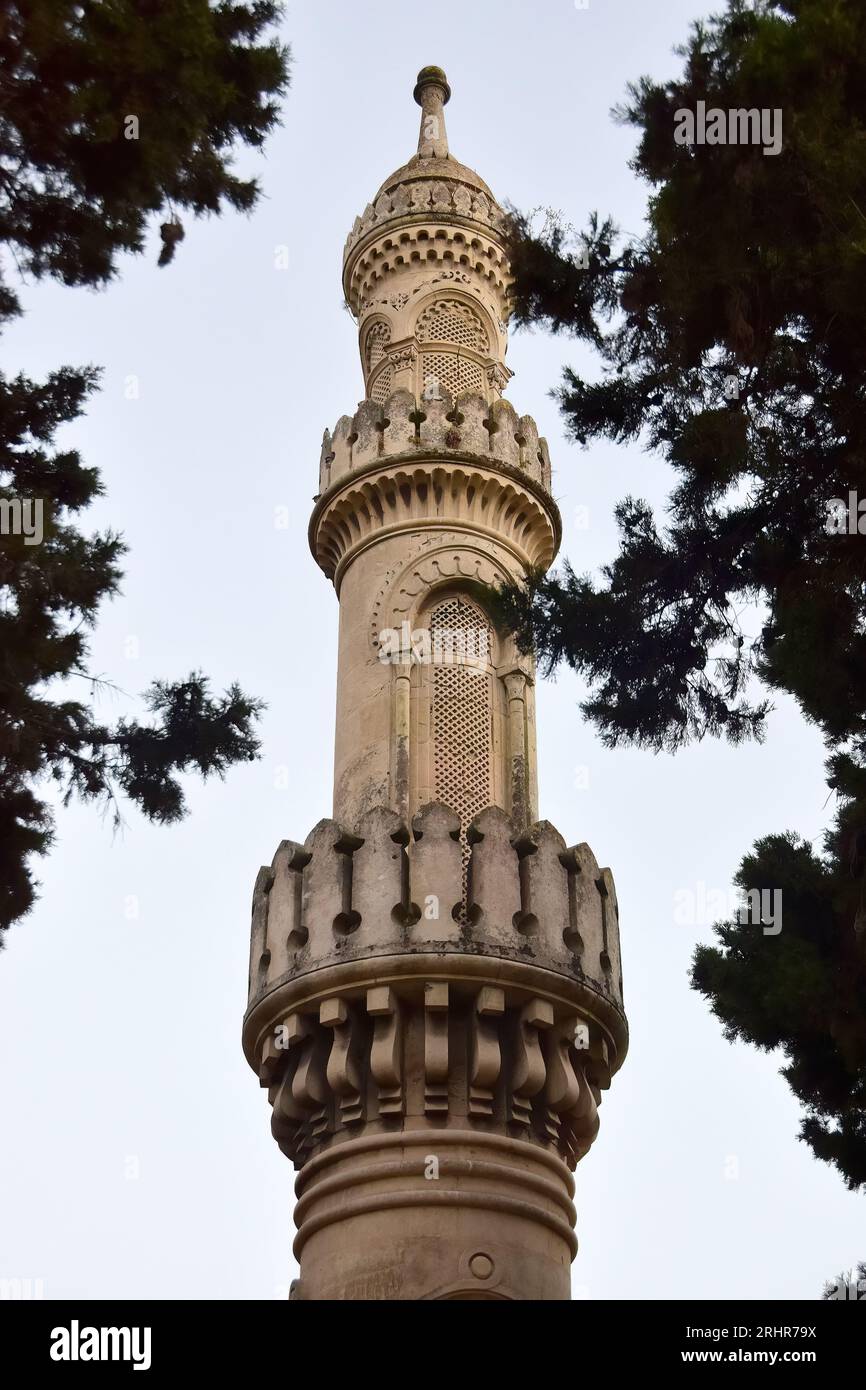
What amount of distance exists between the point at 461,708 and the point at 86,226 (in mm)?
5873

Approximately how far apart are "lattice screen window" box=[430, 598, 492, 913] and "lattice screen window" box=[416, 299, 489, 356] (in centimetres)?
365

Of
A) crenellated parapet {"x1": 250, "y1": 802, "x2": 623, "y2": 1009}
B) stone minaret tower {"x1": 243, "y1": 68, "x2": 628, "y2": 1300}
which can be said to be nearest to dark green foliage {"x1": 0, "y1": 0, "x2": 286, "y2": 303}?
stone minaret tower {"x1": 243, "y1": 68, "x2": 628, "y2": 1300}

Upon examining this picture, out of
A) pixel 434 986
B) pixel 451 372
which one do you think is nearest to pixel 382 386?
pixel 451 372

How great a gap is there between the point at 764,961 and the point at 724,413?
356 cm

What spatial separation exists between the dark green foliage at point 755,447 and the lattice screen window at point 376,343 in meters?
6.30

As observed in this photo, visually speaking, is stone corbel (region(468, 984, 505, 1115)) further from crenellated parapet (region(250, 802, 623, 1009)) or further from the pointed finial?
the pointed finial

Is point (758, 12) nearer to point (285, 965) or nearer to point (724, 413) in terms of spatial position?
point (724, 413)

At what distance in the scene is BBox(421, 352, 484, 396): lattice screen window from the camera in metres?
17.2

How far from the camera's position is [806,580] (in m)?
10.5

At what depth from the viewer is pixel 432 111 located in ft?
66.6

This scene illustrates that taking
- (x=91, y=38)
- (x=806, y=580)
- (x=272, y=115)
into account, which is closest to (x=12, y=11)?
(x=91, y=38)

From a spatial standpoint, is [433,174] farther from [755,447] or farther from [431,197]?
[755,447]

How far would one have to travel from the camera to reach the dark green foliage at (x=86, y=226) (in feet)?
32.1
